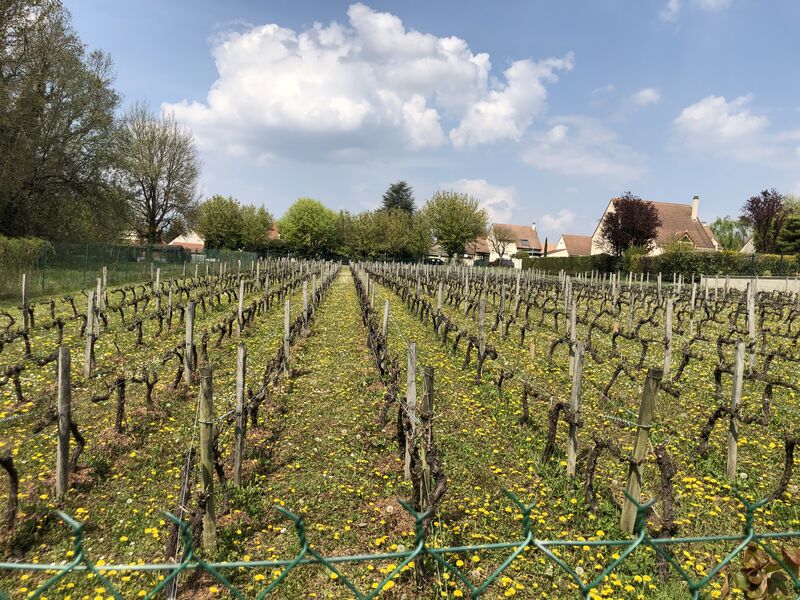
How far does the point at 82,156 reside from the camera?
91.9ft

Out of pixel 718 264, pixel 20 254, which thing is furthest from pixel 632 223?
pixel 20 254

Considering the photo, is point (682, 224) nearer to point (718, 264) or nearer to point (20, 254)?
point (718, 264)

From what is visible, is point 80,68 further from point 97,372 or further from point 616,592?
point 616,592

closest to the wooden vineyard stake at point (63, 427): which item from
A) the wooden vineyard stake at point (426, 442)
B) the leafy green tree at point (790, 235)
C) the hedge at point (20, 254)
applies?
the wooden vineyard stake at point (426, 442)

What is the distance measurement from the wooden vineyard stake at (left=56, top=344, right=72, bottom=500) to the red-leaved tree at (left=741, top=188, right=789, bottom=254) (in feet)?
189

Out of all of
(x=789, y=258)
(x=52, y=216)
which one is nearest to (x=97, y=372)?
(x=52, y=216)

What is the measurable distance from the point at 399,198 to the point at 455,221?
70.7 ft

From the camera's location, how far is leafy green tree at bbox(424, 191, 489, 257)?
61.7 m

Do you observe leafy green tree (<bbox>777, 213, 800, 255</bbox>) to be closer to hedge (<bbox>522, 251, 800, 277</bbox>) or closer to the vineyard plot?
hedge (<bbox>522, 251, 800, 277</bbox>)

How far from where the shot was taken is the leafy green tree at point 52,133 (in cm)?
2189

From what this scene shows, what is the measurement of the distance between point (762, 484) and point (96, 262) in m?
26.4

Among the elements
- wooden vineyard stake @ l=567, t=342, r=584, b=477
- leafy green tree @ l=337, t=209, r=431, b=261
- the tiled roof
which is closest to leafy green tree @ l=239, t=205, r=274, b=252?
leafy green tree @ l=337, t=209, r=431, b=261

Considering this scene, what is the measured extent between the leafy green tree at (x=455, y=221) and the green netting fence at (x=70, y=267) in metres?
37.5

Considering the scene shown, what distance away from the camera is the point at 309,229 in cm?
6894
